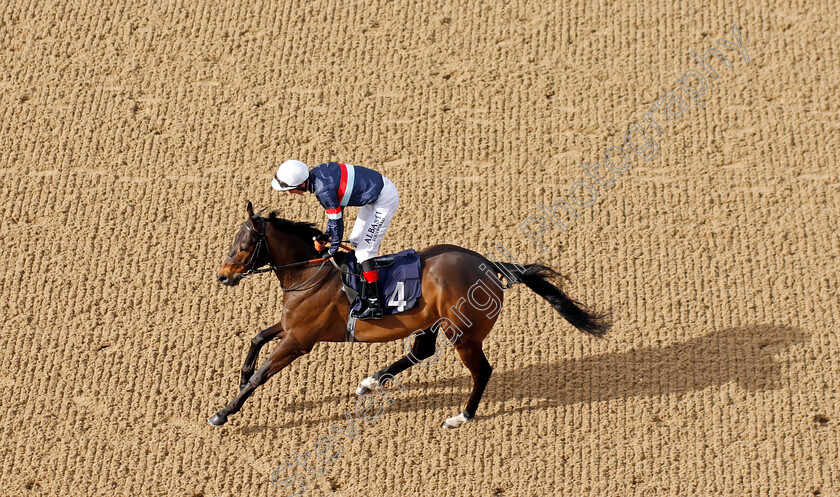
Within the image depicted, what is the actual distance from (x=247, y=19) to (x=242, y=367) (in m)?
4.41

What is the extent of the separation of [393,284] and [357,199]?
2.29 feet

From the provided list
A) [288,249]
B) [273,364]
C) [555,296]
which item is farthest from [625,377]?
[288,249]

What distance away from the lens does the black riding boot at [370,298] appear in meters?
6.15

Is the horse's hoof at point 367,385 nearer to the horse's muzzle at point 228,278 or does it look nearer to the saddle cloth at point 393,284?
the saddle cloth at point 393,284

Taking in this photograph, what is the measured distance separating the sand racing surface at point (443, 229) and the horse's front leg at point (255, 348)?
0.87 ft

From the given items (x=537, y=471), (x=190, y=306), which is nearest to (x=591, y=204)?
(x=537, y=471)

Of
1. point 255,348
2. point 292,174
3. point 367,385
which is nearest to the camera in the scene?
point 292,174

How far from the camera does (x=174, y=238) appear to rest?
7852mm

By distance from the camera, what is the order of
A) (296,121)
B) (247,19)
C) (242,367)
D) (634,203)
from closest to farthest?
(242,367)
(634,203)
(296,121)
(247,19)

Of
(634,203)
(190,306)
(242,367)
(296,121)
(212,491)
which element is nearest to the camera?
(212,491)

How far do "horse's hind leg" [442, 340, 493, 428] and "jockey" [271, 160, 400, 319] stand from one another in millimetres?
767

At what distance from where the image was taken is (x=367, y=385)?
6910 millimetres

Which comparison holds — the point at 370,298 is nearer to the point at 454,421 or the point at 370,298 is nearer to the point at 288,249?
the point at 288,249

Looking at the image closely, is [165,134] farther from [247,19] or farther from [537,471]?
[537,471]
